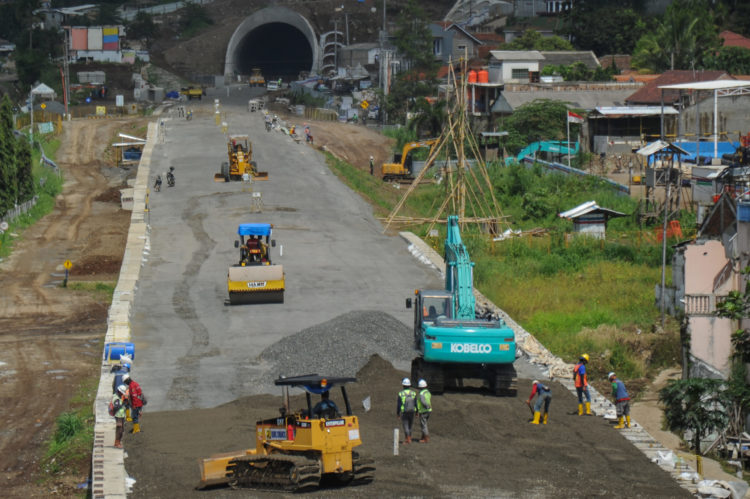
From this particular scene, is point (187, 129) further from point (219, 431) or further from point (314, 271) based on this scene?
point (219, 431)

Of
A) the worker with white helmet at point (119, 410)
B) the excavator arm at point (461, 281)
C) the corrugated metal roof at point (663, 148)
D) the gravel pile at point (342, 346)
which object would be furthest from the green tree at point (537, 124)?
the worker with white helmet at point (119, 410)

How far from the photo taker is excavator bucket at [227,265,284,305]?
3944cm

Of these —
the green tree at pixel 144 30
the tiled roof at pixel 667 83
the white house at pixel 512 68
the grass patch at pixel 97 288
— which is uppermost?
the green tree at pixel 144 30

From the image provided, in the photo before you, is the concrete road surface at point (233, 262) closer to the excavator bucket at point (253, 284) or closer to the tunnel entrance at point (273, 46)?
the excavator bucket at point (253, 284)

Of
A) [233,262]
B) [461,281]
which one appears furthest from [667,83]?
[461,281]

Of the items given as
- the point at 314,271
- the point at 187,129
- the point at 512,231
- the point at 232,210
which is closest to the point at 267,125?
the point at 187,129

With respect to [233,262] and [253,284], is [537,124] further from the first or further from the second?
[253,284]

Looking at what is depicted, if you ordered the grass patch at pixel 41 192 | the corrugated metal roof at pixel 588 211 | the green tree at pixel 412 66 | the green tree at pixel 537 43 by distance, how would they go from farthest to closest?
the green tree at pixel 537 43
the green tree at pixel 412 66
the grass patch at pixel 41 192
the corrugated metal roof at pixel 588 211

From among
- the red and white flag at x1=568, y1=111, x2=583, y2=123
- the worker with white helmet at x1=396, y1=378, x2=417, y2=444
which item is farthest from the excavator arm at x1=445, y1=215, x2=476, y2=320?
the red and white flag at x1=568, y1=111, x2=583, y2=123

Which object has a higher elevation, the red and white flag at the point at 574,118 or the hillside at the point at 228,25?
the hillside at the point at 228,25

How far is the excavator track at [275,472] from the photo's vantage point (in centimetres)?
1959

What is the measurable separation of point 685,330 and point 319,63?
108m

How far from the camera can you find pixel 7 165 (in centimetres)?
5841

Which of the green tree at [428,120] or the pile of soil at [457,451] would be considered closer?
the pile of soil at [457,451]
